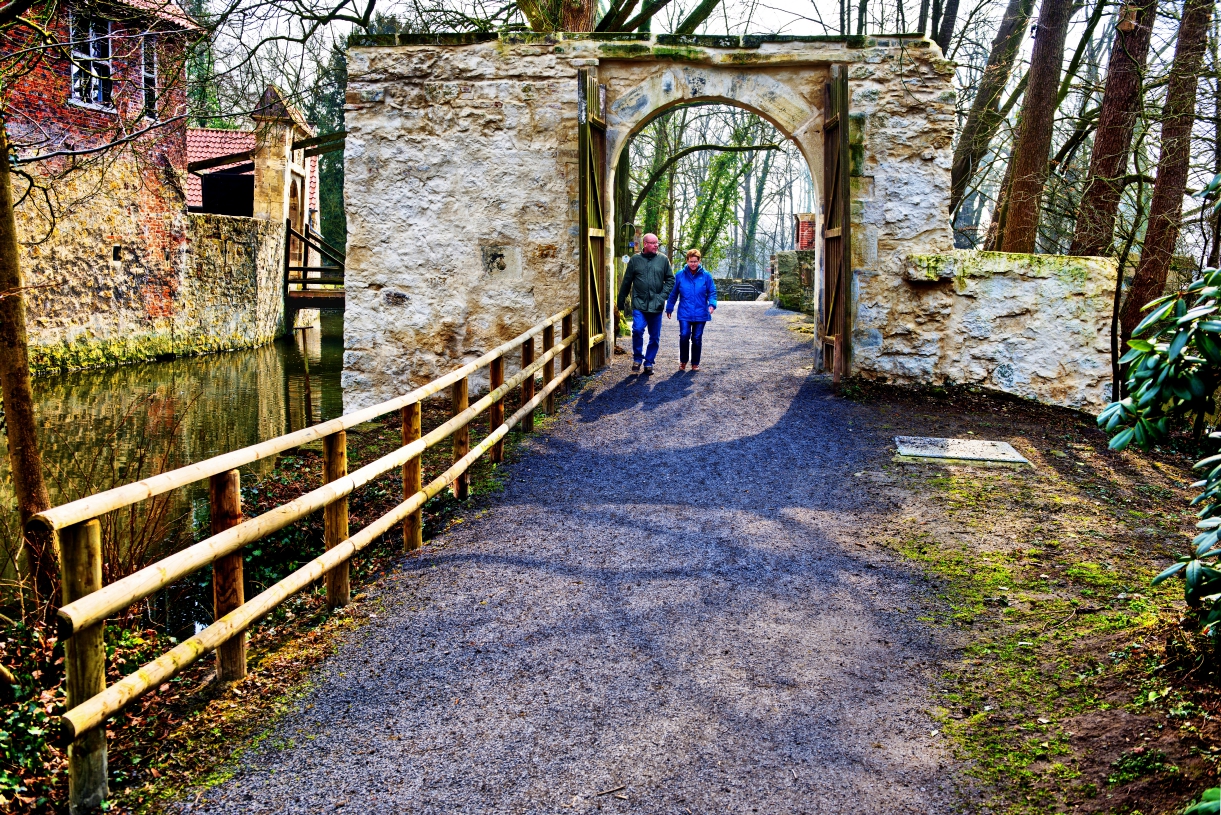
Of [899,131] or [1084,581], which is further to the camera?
[899,131]

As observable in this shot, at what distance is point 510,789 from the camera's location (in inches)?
127

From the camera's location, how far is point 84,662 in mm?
3033

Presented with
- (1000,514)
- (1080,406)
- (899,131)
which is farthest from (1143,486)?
Answer: (899,131)

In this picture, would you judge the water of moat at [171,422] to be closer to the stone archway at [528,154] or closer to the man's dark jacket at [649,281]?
the stone archway at [528,154]

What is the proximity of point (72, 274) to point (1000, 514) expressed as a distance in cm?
1635

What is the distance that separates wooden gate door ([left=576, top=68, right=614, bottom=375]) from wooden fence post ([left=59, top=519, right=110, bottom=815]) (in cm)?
715

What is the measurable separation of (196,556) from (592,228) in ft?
23.2

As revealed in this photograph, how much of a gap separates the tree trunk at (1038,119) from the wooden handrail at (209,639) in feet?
25.1

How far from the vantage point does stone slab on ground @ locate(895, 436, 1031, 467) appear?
7.55m

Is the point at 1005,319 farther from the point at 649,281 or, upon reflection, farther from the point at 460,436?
the point at 460,436

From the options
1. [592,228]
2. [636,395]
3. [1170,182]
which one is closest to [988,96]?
[1170,182]

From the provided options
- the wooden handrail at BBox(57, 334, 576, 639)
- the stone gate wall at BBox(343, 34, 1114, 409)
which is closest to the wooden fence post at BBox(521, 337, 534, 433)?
the stone gate wall at BBox(343, 34, 1114, 409)

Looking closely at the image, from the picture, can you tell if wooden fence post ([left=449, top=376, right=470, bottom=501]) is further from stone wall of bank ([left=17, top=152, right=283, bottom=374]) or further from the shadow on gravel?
stone wall of bank ([left=17, top=152, right=283, bottom=374])

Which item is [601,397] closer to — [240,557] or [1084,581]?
[1084,581]
